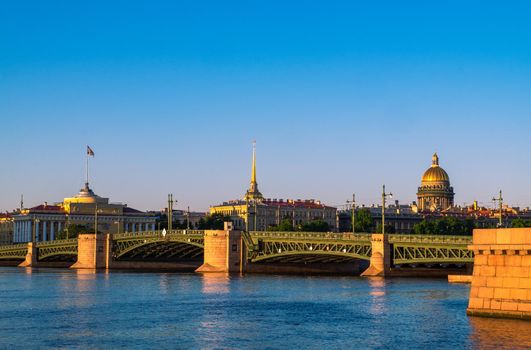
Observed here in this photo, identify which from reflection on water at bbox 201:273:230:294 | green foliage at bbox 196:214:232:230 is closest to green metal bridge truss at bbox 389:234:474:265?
reflection on water at bbox 201:273:230:294

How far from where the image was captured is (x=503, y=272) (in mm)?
36156

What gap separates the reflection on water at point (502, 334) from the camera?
33875mm

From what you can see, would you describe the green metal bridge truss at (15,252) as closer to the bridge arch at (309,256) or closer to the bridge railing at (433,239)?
the bridge arch at (309,256)

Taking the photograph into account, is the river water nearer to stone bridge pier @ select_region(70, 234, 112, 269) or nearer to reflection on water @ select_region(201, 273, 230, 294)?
reflection on water @ select_region(201, 273, 230, 294)

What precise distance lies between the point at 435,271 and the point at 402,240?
7.75 meters

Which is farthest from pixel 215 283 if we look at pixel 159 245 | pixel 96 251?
pixel 96 251

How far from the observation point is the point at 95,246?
104 metres

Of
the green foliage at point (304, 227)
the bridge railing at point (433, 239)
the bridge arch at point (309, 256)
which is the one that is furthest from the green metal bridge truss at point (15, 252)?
the bridge railing at point (433, 239)

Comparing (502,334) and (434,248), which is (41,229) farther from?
(502,334)

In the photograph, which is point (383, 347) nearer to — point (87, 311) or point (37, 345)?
point (37, 345)

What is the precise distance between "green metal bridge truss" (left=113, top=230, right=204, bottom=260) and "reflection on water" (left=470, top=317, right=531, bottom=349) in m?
58.3

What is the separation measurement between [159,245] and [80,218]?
7261 centimetres

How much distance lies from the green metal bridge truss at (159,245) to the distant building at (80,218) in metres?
54.1

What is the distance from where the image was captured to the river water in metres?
37.2
